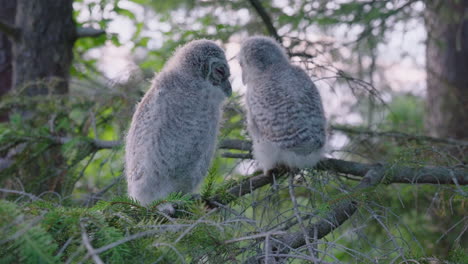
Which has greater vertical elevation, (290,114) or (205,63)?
(205,63)

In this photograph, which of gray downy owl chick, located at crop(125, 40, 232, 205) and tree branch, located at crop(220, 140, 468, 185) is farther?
tree branch, located at crop(220, 140, 468, 185)

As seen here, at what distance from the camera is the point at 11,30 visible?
4344mm

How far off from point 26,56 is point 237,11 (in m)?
2.35

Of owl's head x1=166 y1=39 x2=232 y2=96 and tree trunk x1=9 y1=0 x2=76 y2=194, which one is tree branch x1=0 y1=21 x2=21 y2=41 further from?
owl's head x1=166 y1=39 x2=232 y2=96

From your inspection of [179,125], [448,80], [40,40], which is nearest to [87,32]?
[40,40]

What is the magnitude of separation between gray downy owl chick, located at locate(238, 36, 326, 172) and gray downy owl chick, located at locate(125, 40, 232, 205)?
596mm

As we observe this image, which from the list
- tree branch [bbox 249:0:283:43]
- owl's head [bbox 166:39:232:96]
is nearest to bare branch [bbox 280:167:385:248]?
owl's head [bbox 166:39:232:96]

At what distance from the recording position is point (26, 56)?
447cm

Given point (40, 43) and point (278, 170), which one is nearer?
point (278, 170)

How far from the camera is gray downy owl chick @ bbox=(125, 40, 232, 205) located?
Result: 2865 millimetres

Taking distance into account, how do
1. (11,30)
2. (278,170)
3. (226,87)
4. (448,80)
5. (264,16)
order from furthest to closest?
(448,80)
(11,30)
(264,16)
(278,170)
(226,87)

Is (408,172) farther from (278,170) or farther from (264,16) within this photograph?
(264,16)

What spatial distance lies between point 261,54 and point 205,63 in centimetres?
107

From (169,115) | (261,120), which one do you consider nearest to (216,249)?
(169,115)
